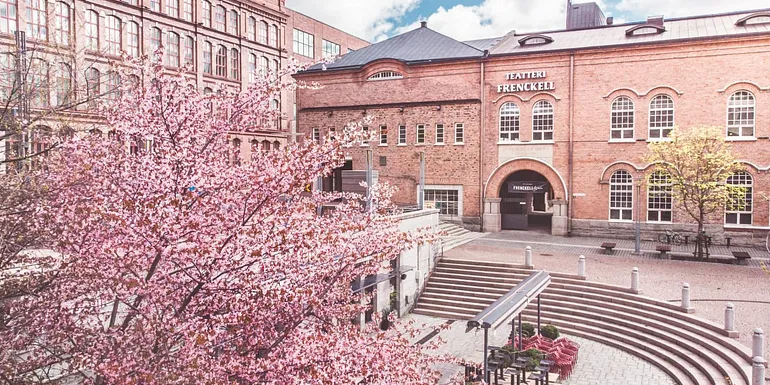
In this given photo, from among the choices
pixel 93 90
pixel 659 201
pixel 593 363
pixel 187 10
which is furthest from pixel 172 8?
pixel 93 90

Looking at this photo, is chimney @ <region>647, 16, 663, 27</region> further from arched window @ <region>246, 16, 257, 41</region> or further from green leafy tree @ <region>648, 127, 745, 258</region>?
arched window @ <region>246, 16, 257, 41</region>

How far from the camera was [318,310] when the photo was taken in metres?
5.95

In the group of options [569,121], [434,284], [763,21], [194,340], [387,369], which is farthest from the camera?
[569,121]

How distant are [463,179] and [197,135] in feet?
93.7

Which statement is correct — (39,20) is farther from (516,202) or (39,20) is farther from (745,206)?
(745,206)

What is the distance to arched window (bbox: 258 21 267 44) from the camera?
43.9 meters

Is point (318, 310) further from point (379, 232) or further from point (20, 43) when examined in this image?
point (20, 43)

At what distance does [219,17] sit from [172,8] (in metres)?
4.36

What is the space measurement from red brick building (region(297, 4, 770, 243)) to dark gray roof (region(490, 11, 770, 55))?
0.11 meters

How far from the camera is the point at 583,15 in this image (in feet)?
133

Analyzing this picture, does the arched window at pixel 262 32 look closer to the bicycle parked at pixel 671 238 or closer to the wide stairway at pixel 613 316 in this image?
the wide stairway at pixel 613 316

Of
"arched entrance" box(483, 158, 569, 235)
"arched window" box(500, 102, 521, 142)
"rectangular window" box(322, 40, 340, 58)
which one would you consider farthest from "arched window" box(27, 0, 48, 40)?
"rectangular window" box(322, 40, 340, 58)

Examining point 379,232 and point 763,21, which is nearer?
point 379,232

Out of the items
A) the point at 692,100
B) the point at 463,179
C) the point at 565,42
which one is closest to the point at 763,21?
the point at 692,100
